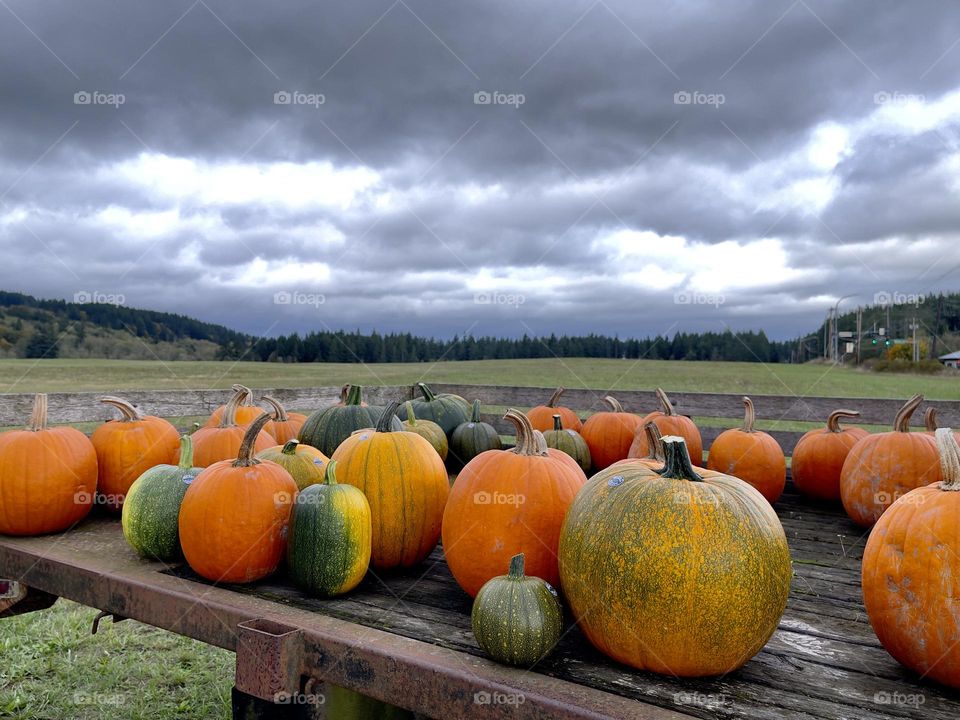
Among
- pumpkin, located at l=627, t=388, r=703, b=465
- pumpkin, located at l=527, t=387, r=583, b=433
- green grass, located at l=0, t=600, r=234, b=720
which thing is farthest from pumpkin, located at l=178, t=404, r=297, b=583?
pumpkin, located at l=527, t=387, r=583, b=433

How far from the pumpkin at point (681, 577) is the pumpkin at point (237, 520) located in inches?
43.3

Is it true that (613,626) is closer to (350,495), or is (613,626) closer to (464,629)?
(464,629)

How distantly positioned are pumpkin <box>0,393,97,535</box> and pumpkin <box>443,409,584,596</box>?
185 centimetres

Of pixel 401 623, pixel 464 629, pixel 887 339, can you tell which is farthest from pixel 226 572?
pixel 887 339

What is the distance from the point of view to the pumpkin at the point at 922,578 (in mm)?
1612

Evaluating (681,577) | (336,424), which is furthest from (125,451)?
(681,577)

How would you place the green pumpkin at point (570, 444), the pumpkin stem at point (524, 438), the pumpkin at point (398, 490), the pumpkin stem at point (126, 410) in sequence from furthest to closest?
the green pumpkin at point (570, 444)
the pumpkin stem at point (126, 410)
the pumpkin at point (398, 490)
the pumpkin stem at point (524, 438)

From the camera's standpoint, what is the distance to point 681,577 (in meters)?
1.61

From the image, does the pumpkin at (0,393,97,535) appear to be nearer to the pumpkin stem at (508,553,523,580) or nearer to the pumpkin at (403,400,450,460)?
the pumpkin at (403,400,450,460)

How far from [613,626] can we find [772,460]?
2.57 meters

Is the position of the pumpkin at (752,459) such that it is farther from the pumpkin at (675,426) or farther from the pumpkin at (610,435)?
the pumpkin at (610,435)

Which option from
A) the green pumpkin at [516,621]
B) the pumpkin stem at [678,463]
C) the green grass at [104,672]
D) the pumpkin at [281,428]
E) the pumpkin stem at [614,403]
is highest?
the pumpkin stem at [678,463]

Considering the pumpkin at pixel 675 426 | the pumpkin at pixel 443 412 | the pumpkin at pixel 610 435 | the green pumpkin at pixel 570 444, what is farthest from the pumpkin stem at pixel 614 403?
the pumpkin at pixel 443 412

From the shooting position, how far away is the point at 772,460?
3.79 m
